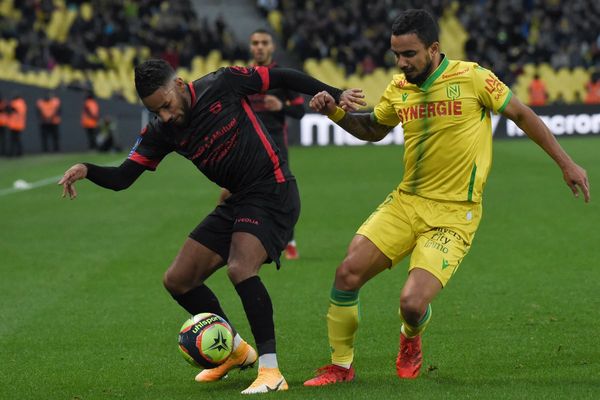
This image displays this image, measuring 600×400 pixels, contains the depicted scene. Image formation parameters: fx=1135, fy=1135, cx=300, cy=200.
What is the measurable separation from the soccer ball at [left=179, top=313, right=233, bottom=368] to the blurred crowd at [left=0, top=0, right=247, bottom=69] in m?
30.6

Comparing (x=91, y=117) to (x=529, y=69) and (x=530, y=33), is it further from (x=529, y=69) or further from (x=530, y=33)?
(x=530, y=33)

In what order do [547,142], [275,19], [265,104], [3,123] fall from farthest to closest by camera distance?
1. [275,19]
2. [3,123]
3. [265,104]
4. [547,142]

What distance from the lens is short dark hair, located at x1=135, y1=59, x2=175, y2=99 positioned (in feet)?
21.6

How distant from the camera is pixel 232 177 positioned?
7125 mm

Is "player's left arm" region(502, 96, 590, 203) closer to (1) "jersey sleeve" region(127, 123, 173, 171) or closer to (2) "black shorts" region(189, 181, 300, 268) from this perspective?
(2) "black shorts" region(189, 181, 300, 268)

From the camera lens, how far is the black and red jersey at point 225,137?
699 centimetres

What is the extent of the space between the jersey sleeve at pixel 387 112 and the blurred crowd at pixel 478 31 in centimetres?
3260

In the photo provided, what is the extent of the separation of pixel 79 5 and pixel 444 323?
33.6 metres

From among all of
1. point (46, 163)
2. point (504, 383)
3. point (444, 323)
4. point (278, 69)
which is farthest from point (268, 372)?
point (46, 163)

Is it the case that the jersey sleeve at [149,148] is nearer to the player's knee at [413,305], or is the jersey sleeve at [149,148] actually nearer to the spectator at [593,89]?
the player's knee at [413,305]

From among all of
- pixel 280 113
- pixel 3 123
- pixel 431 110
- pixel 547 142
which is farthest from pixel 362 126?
pixel 3 123

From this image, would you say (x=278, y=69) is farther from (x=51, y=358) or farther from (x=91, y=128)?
(x=91, y=128)

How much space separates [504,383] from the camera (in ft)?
22.1

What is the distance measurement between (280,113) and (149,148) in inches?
197
